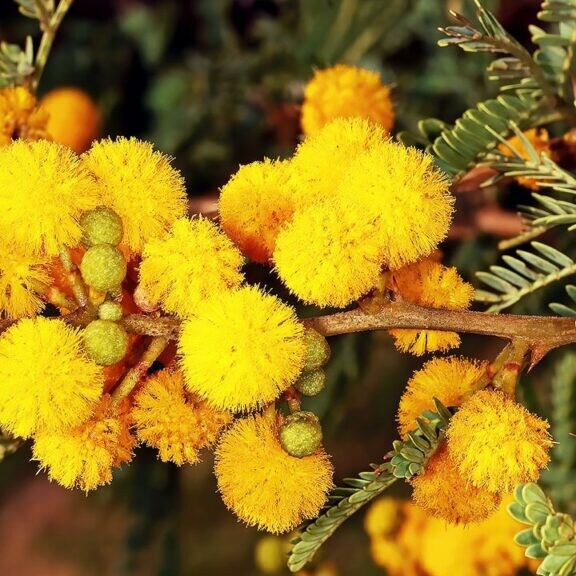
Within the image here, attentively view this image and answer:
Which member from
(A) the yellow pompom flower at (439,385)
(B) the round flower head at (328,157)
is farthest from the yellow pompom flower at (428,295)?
(B) the round flower head at (328,157)

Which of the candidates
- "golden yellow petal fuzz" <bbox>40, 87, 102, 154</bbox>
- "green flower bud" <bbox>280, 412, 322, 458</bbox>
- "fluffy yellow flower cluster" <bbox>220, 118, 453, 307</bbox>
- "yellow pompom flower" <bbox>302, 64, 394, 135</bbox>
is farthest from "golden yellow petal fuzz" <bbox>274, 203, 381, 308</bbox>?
"golden yellow petal fuzz" <bbox>40, 87, 102, 154</bbox>

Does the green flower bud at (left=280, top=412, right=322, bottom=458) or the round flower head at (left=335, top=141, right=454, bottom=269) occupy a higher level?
the round flower head at (left=335, top=141, right=454, bottom=269)

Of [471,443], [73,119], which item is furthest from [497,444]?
[73,119]

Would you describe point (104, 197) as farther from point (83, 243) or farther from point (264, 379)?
point (264, 379)

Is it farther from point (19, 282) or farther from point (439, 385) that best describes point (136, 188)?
point (439, 385)

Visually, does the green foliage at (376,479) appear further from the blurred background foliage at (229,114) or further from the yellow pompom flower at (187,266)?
the blurred background foliage at (229,114)

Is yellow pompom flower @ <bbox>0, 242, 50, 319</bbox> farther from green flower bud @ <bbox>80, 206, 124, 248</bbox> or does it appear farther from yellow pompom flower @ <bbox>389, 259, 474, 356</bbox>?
yellow pompom flower @ <bbox>389, 259, 474, 356</bbox>
